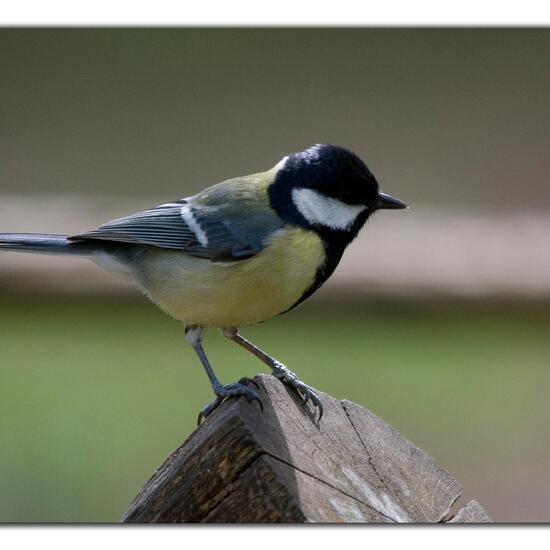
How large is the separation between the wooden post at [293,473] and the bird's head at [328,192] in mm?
325

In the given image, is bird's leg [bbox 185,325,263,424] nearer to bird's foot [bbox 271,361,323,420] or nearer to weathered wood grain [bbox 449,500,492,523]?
bird's foot [bbox 271,361,323,420]

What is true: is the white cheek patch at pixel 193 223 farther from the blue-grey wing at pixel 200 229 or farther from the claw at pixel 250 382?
the claw at pixel 250 382

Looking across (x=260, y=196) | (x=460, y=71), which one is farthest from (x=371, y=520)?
(x=460, y=71)

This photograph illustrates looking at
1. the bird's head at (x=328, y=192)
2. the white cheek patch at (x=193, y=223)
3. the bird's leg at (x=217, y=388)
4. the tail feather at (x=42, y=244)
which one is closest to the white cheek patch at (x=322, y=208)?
the bird's head at (x=328, y=192)

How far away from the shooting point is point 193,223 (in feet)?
5.53

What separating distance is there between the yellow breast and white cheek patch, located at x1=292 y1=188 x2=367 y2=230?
30 millimetres

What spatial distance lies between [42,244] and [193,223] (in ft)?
0.99

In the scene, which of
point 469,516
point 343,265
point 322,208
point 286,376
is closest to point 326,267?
point 322,208

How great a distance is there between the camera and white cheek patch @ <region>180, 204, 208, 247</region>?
1.65 metres

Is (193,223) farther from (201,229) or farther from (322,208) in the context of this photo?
(322,208)

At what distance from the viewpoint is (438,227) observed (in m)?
2.68

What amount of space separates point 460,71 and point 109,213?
0.95 m
